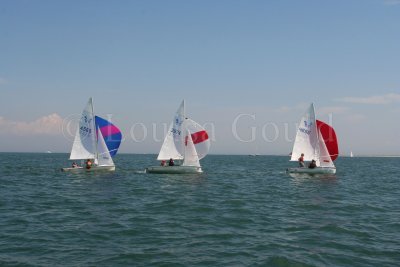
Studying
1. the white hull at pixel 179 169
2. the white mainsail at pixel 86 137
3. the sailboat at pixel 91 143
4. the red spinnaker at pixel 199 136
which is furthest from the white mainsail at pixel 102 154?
the red spinnaker at pixel 199 136

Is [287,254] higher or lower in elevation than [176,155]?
lower

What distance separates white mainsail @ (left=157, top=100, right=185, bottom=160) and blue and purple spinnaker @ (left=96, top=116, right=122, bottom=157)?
6168 millimetres

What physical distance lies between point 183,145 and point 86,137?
1029 cm

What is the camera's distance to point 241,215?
18.6 metres

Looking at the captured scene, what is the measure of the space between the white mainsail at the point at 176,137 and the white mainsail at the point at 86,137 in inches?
297

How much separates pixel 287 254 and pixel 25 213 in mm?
11859

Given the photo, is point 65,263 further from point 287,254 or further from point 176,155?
point 176,155

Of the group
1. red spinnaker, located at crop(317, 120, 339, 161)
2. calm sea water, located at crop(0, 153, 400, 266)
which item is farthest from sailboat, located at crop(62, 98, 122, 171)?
red spinnaker, located at crop(317, 120, 339, 161)

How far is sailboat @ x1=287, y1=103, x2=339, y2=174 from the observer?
41.0 m

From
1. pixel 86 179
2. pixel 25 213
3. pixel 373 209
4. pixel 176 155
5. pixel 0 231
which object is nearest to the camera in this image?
pixel 0 231

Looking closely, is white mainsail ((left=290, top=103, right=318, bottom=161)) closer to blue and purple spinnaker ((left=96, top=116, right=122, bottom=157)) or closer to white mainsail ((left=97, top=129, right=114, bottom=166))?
blue and purple spinnaker ((left=96, top=116, right=122, bottom=157))

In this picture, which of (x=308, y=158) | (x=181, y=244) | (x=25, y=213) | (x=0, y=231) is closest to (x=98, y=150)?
(x=308, y=158)

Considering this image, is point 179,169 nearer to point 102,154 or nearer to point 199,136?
point 199,136

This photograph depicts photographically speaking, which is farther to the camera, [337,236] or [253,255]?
[337,236]
